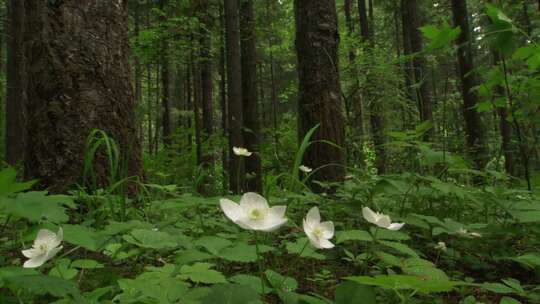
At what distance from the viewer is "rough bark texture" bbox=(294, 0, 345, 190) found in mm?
3621

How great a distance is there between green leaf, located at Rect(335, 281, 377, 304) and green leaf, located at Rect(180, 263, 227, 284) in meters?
0.35

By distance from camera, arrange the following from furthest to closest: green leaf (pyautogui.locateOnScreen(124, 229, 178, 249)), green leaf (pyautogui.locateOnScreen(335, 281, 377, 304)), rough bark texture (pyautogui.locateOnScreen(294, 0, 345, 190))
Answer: rough bark texture (pyautogui.locateOnScreen(294, 0, 345, 190)) < green leaf (pyautogui.locateOnScreen(124, 229, 178, 249)) < green leaf (pyautogui.locateOnScreen(335, 281, 377, 304))

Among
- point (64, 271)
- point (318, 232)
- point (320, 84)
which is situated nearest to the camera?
point (318, 232)

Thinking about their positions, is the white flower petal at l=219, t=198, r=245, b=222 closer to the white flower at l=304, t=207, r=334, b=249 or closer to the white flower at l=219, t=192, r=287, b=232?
the white flower at l=219, t=192, r=287, b=232

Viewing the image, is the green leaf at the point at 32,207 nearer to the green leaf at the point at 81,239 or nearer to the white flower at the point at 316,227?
the green leaf at the point at 81,239

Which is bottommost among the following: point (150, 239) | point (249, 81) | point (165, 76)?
point (150, 239)

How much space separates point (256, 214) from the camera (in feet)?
3.37

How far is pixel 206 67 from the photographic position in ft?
35.3

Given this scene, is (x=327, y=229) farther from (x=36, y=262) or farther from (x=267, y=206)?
(x=36, y=262)

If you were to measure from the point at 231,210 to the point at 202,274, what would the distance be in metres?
0.27

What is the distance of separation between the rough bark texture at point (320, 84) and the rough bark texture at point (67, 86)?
5.47 feet

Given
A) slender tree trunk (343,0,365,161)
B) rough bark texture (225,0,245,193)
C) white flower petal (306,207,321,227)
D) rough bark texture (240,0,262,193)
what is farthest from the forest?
rough bark texture (240,0,262,193)

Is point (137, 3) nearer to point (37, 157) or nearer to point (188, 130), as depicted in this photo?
point (188, 130)

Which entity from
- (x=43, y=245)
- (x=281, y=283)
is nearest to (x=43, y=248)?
(x=43, y=245)
